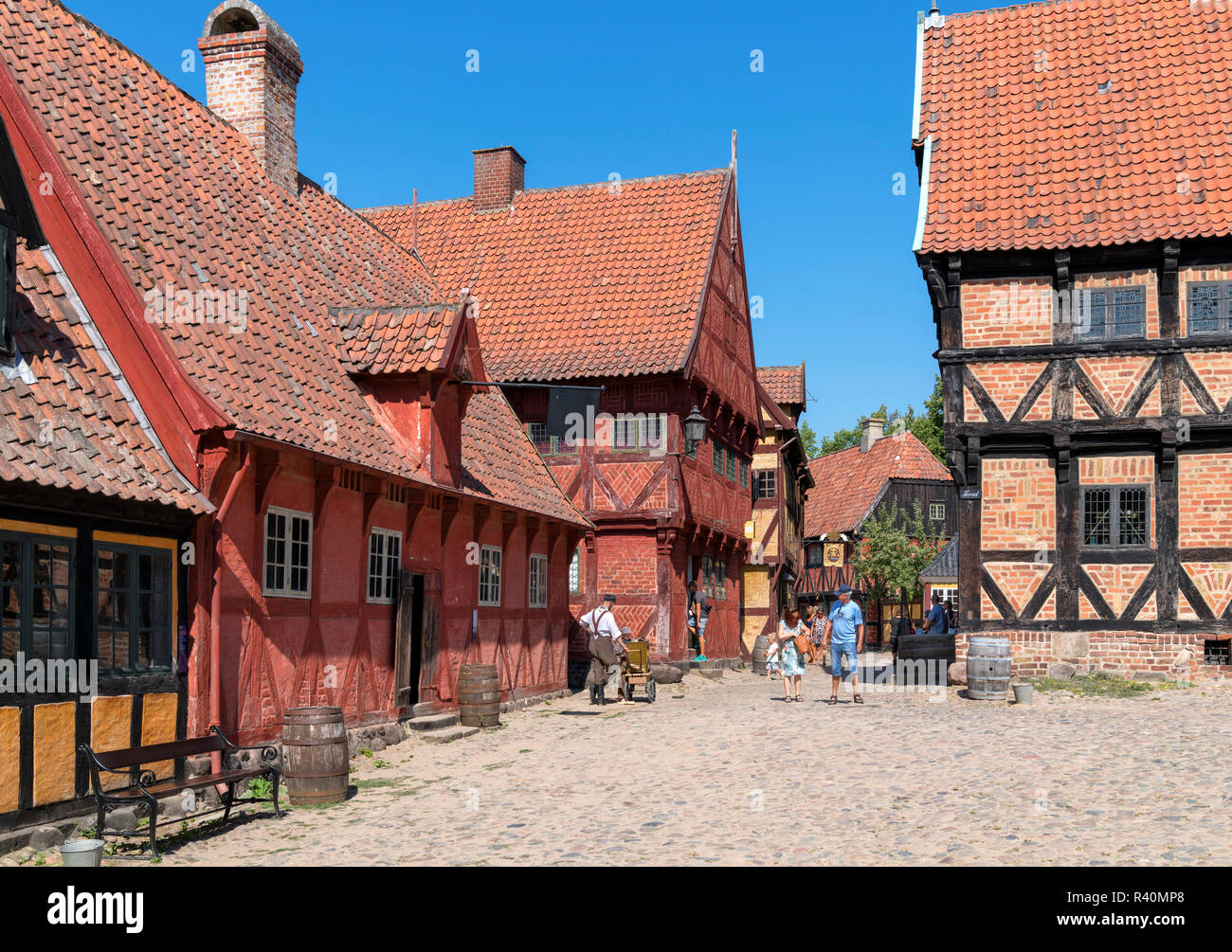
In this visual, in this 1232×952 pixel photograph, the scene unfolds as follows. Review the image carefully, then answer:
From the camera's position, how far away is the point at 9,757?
858cm

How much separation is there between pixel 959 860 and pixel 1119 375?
13.2 metres

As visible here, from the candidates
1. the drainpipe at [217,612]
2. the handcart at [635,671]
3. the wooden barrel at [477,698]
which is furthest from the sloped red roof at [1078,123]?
the drainpipe at [217,612]

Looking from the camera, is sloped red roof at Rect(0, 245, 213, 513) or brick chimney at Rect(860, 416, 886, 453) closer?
sloped red roof at Rect(0, 245, 213, 513)

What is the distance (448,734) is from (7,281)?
799 centimetres

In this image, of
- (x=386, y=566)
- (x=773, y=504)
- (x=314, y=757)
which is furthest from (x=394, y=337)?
(x=773, y=504)

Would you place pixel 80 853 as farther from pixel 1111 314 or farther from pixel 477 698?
pixel 1111 314

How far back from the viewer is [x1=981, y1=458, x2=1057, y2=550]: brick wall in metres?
19.4

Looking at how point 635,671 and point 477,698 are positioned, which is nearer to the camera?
point 477,698

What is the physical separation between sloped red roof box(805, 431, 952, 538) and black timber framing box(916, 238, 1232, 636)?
28592 mm

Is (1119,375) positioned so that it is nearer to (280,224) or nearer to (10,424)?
Result: (280,224)

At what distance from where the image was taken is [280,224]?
53.6 ft

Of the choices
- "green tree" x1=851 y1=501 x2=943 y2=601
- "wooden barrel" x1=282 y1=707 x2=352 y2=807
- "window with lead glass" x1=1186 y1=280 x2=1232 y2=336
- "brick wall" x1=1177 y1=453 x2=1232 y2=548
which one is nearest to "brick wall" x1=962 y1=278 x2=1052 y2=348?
"window with lead glass" x1=1186 y1=280 x2=1232 y2=336

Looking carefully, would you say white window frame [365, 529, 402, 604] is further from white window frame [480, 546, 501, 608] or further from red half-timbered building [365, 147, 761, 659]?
red half-timbered building [365, 147, 761, 659]

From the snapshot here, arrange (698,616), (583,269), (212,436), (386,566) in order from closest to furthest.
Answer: (212,436) → (386,566) → (698,616) → (583,269)
